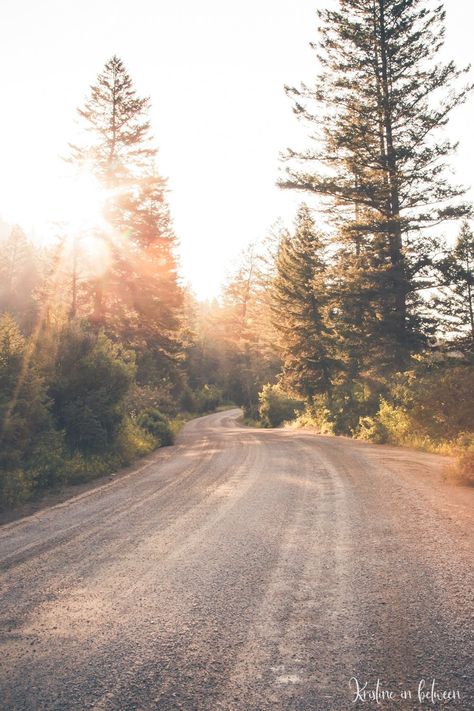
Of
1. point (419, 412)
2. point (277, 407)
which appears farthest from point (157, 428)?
point (277, 407)


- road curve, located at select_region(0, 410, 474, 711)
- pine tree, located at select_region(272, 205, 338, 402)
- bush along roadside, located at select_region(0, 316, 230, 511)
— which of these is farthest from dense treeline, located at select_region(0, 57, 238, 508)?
pine tree, located at select_region(272, 205, 338, 402)

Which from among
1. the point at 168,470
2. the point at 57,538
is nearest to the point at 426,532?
A: the point at 57,538

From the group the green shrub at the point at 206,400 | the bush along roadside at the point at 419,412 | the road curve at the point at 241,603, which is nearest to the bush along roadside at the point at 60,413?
the road curve at the point at 241,603

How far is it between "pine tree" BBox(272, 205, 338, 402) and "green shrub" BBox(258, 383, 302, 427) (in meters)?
6.79

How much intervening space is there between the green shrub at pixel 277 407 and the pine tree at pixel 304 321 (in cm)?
679

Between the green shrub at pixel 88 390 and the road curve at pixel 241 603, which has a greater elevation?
the green shrub at pixel 88 390

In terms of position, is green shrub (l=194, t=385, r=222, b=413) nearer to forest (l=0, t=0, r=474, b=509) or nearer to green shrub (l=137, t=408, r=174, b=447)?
forest (l=0, t=0, r=474, b=509)

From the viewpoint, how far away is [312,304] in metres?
25.8

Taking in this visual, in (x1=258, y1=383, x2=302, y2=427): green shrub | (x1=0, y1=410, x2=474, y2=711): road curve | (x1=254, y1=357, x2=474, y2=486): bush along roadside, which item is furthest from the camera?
(x1=258, y1=383, x2=302, y2=427): green shrub

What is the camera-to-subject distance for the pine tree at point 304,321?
25.7m

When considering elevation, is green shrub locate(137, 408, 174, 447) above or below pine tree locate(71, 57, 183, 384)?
below

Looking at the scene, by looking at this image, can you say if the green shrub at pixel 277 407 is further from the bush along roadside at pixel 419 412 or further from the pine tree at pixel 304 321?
the bush along roadside at pixel 419 412

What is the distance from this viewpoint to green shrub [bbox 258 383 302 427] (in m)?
34.1

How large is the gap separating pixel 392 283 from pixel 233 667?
53.8 ft
